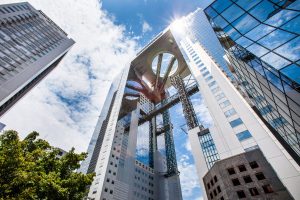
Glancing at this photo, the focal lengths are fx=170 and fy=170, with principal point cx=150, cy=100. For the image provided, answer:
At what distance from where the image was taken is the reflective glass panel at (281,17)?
6.13 metres

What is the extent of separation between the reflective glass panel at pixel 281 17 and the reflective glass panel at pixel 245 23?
784 mm

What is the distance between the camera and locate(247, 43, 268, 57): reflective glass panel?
7029mm

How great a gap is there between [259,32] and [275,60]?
5.72 ft

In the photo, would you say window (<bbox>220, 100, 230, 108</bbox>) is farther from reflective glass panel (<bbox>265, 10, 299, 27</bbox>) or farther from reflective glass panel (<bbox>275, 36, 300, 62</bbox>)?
reflective glass panel (<bbox>275, 36, 300, 62</bbox>)

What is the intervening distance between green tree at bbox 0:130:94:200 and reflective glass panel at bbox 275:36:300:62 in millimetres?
11035

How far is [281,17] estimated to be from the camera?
21.3 feet

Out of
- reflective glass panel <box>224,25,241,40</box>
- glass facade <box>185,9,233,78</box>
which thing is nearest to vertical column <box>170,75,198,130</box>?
glass facade <box>185,9,233,78</box>

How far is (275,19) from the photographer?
6.77 metres

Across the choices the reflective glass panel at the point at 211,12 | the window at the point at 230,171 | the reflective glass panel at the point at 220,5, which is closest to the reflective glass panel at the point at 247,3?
the reflective glass panel at the point at 220,5

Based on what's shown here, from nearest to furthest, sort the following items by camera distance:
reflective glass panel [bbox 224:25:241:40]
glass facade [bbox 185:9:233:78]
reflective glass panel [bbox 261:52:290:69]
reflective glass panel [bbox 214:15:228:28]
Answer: reflective glass panel [bbox 261:52:290:69] → reflective glass panel [bbox 224:25:241:40] → reflective glass panel [bbox 214:15:228:28] → glass facade [bbox 185:9:233:78]

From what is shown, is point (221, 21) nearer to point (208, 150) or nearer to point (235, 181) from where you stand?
point (235, 181)

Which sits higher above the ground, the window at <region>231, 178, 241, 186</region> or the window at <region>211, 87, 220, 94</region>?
the window at <region>211, 87, 220, 94</region>

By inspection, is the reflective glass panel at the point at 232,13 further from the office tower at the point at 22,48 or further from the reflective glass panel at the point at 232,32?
the office tower at the point at 22,48

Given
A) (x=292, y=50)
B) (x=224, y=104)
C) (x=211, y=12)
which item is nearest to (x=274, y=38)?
(x=292, y=50)
